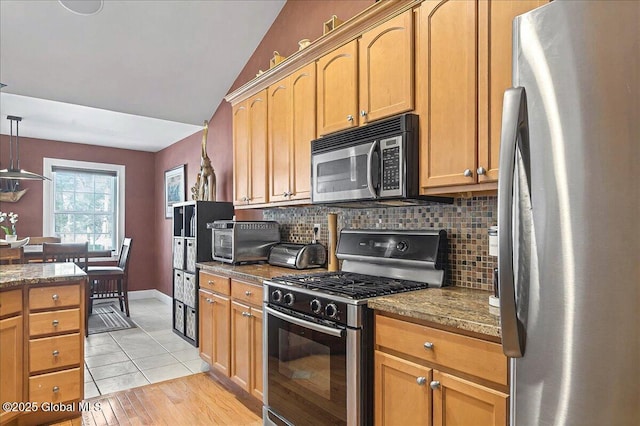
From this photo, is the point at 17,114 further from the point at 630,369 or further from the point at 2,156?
the point at 630,369

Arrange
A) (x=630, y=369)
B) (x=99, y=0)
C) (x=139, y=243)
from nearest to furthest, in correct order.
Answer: (x=630, y=369), (x=99, y=0), (x=139, y=243)

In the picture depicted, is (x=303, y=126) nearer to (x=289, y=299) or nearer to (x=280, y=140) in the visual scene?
(x=280, y=140)

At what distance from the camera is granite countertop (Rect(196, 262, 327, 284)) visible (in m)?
2.54

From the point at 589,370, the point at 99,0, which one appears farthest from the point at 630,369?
the point at 99,0

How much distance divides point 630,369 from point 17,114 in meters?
5.67

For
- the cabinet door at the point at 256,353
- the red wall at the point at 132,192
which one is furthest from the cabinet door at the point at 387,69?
the red wall at the point at 132,192

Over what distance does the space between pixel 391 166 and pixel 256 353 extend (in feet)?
4.69

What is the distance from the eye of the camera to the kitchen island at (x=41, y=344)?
7.58ft

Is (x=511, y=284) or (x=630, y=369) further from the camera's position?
(x=511, y=284)

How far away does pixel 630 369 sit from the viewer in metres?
0.84

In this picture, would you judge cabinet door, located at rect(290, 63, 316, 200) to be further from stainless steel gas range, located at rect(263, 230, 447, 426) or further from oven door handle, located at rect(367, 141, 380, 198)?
oven door handle, located at rect(367, 141, 380, 198)

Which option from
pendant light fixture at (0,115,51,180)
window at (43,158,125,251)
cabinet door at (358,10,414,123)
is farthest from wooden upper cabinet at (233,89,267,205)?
window at (43,158,125,251)

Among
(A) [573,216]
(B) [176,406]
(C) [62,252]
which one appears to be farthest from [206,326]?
(A) [573,216]

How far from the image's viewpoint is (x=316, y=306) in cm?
192
